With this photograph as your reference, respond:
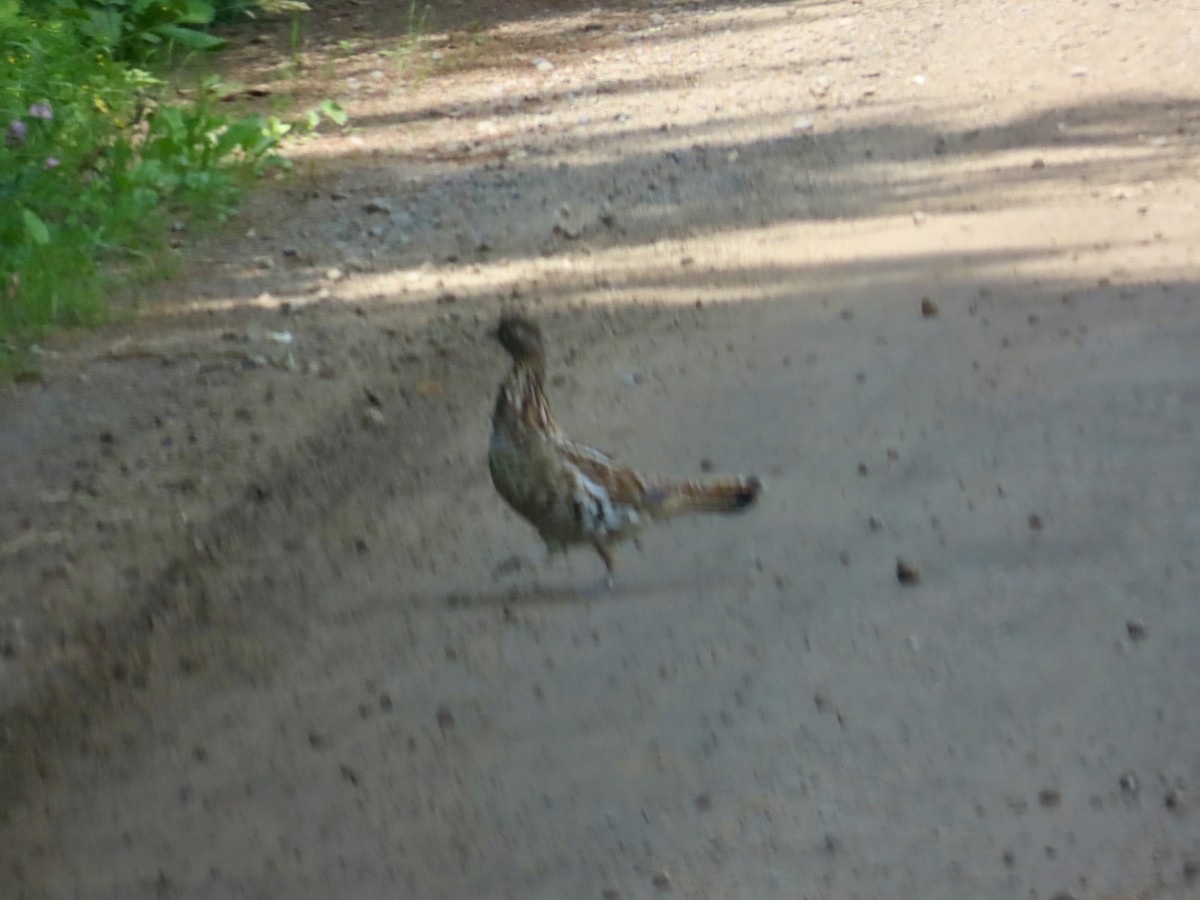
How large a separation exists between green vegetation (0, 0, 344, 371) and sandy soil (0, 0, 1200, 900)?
35cm

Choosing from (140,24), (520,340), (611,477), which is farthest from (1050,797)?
(140,24)

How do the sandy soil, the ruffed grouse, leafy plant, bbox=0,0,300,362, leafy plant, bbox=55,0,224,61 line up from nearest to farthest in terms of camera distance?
the sandy soil → the ruffed grouse → leafy plant, bbox=0,0,300,362 → leafy plant, bbox=55,0,224,61

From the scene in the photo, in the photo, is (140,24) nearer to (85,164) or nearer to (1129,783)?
(85,164)

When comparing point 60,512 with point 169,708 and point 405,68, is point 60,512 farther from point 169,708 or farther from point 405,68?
point 405,68

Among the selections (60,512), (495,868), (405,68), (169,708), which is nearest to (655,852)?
(495,868)

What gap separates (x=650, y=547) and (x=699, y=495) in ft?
1.52

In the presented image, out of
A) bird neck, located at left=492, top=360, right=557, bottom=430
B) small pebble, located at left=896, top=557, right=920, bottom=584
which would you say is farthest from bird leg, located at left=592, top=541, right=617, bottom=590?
small pebble, located at left=896, top=557, right=920, bottom=584

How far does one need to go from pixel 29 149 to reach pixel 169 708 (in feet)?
17.7

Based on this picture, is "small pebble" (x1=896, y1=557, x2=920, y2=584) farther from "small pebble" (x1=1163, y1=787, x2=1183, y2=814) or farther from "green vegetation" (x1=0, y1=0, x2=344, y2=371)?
"green vegetation" (x1=0, y1=0, x2=344, y2=371)

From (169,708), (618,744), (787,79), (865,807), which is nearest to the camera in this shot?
(865,807)

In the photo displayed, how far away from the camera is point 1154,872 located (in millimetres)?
3721

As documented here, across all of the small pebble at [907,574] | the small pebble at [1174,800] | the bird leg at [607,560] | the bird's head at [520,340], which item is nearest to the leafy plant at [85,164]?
the bird's head at [520,340]

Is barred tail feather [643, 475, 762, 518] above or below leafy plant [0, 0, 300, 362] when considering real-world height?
below

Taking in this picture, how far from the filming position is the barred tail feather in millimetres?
5148
